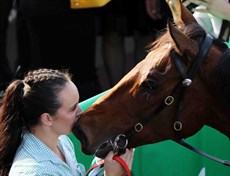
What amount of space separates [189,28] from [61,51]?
288cm

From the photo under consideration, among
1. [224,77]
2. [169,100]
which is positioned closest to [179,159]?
[169,100]

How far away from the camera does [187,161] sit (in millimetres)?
3553

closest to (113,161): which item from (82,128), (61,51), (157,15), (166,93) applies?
(82,128)

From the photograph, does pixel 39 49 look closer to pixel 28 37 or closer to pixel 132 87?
pixel 28 37

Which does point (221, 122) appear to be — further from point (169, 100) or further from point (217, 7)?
point (217, 7)

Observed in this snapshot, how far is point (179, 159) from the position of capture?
3543 mm

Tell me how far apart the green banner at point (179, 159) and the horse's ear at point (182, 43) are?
39.8 inches

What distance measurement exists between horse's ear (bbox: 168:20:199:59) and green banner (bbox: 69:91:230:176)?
1.01 metres

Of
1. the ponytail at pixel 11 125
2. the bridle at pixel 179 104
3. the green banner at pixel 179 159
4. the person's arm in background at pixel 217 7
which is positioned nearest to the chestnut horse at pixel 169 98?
the bridle at pixel 179 104

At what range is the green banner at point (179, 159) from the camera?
353 centimetres

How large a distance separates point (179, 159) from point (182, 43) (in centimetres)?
114

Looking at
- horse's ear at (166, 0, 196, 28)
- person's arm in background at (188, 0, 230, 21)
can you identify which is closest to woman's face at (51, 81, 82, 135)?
horse's ear at (166, 0, 196, 28)

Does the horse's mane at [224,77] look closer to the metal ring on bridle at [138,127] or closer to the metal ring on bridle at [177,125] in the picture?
the metal ring on bridle at [177,125]

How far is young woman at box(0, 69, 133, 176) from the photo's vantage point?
103 inches
